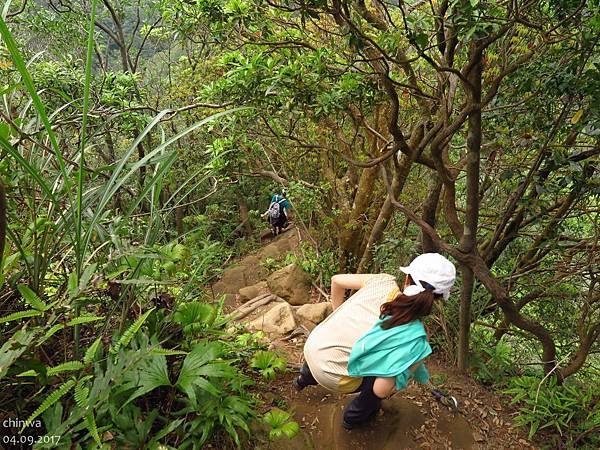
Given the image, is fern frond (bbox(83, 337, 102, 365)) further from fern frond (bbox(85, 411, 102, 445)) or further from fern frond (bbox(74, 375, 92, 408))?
fern frond (bbox(85, 411, 102, 445))

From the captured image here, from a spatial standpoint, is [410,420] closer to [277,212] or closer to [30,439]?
[30,439]

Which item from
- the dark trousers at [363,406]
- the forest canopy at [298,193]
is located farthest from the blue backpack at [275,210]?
the dark trousers at [363,406]

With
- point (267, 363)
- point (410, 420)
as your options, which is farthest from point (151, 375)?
point (410, 420)

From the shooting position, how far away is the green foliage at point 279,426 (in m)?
2.44

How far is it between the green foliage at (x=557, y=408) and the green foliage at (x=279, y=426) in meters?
2.07

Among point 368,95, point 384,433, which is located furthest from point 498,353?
point 368,95

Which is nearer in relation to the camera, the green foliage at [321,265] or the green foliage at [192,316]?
the green foliage at [192,316]

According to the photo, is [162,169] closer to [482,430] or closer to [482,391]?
[482,430]

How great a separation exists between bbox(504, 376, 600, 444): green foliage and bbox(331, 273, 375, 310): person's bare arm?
1.76 metres

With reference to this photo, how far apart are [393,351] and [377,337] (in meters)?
0.12

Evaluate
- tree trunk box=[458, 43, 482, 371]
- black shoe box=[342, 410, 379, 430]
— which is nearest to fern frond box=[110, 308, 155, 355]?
black shoe box=[342, 410, 379, 430]

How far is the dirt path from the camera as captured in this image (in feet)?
9.27

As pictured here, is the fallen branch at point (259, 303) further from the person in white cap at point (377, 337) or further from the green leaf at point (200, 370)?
the green leaf at point (200, 370)

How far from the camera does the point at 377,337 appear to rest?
254cm
